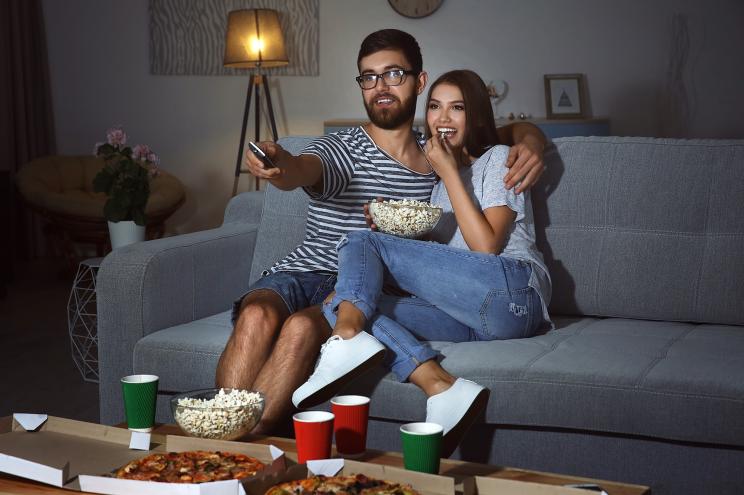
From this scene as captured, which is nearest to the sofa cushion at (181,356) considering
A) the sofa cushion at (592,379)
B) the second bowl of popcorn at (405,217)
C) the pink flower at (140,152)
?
the sofa cushion at (592,379)

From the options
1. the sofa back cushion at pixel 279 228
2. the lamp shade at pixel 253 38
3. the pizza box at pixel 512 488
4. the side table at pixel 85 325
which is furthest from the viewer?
the lamp shade at pixel 253 38

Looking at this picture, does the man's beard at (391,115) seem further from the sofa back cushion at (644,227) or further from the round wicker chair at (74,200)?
the round wicker chair at (74,200)

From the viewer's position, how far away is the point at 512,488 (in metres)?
1.29

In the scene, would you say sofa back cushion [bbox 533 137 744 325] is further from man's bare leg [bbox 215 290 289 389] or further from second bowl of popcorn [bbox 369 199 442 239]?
man's bare leg [bbox 215 290 289 389]

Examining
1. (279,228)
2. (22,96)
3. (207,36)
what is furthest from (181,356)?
(22,96)

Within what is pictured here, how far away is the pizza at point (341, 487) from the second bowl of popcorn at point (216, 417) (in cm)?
28

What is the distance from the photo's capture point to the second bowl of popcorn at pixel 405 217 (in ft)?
7.16

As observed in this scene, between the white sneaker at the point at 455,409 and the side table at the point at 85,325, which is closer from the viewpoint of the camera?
the white sneaker at the point at 455,409

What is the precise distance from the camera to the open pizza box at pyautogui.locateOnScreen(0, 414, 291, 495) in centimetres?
131

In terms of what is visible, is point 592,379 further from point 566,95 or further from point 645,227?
point 566,95

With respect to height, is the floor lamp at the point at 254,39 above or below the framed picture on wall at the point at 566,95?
above

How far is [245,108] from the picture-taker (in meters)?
5.88

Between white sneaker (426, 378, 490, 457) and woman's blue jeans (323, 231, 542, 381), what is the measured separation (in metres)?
0.29

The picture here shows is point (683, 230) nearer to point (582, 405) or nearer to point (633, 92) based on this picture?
point (582, 405)
